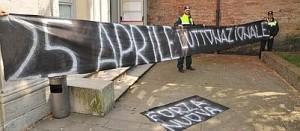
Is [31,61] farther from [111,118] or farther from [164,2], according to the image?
[164,2]

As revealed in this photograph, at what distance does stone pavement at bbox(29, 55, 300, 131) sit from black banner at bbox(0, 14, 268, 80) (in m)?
0.88

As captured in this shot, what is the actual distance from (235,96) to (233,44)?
381cm

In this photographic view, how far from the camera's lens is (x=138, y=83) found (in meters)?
7.59

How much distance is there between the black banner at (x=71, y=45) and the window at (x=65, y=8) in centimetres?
199

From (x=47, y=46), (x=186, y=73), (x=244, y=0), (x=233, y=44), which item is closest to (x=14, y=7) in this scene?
(x=47, y=46)

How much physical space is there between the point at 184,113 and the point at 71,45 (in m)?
2.35

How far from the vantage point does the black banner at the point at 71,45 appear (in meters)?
3.81

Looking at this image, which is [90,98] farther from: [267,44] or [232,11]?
[232,11]

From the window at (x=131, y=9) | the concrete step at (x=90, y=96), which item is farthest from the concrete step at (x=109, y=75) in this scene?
the window at (x=131, y=9)

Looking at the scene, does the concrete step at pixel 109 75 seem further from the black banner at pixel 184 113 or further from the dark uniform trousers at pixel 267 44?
the dark uniform trousers at pixel 267 44

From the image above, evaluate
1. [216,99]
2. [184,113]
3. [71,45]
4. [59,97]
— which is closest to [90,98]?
[59,97]

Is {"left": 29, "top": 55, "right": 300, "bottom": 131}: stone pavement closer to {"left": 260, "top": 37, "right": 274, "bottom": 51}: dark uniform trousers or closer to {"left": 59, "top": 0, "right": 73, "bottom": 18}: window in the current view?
{"left": 260, "top": 37, "right": 274, "bottom": 51}: dark uniform trousers

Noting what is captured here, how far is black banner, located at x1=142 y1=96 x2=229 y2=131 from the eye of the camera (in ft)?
16.4

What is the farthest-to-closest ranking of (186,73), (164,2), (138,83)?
(164,2)
(186,73)
(138,83)
